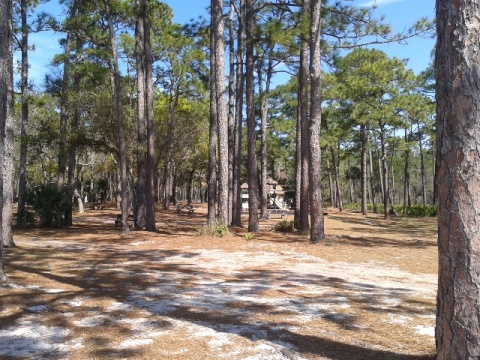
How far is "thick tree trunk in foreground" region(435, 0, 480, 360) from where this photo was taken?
111 inches

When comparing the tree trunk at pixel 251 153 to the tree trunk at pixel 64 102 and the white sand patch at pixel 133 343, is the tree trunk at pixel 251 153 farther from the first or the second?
the white sand patch at pixel 133 343

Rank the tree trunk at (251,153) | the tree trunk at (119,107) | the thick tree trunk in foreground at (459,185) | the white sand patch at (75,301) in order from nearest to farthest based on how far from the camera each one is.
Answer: the thick tree trunk in foreground at (459,185) → the white sand patch at (75,301) → the tree trunk at (119,107) → the tree trunk at (251,153)

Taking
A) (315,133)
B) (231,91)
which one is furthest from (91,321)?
(231,91)

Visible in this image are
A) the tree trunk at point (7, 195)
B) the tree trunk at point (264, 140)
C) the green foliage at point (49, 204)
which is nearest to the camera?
the tree trunk at point (7, 195)

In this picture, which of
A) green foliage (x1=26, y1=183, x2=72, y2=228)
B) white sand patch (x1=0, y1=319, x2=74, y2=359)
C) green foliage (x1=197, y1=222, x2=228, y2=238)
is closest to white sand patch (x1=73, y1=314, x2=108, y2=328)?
white sand patch (x1=0, y1=319, x2=74, y2=359)

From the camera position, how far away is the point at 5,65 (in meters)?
6.37

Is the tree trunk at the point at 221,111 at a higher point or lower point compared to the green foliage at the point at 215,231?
higher

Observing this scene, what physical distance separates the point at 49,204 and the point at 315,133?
11.5 metres

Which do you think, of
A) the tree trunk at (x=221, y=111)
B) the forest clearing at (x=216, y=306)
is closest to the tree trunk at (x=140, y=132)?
the tree trunk at (x=221, y=111)

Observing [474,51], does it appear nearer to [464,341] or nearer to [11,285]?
[464,341]

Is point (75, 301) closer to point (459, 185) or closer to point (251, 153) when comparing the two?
point (459, 185)

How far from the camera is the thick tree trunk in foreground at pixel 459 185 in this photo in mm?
2824

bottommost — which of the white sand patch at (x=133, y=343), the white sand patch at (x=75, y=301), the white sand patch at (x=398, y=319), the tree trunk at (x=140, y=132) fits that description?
the white sand patch at (x=398, y=319)

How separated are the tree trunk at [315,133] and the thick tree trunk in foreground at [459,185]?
924 cm
